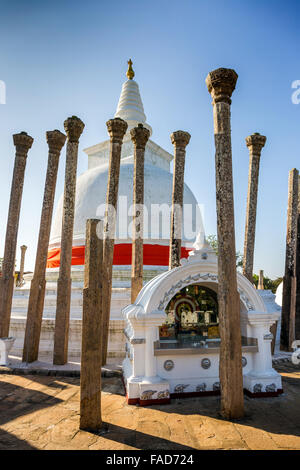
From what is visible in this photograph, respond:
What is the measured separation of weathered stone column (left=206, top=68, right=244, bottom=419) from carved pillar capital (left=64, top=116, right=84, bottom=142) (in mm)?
5091

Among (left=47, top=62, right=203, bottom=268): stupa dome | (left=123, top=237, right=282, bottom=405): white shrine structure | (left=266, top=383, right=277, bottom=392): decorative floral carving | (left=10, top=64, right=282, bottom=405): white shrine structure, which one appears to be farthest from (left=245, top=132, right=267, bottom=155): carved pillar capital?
(left=266, top=383, right=277, bottom=392): decorative floral carving

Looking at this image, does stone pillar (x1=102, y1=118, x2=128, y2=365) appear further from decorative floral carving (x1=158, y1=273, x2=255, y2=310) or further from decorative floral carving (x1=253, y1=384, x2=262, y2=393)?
decorative floral carving (x1=253, y1=384, x2=262, y2=393)

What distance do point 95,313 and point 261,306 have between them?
390 cm

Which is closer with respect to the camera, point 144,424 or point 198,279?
point 144,424

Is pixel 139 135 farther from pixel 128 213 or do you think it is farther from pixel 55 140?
pixel 128 213

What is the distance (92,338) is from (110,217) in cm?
499

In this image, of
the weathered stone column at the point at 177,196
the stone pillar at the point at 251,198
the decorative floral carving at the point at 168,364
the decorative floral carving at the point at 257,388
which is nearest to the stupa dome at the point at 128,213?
the weathered stone column at the point at 177,196

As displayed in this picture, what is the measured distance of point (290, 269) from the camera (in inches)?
435

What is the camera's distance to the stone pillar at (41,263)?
29.8 ft

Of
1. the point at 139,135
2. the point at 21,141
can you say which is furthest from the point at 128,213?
the point at 21,141

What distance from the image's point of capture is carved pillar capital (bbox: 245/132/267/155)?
411 inches

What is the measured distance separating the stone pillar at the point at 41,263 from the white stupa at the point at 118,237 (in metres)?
1.31

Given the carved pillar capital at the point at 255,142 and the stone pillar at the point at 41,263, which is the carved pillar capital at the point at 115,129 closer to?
the stone pillar at the point at 41,263
